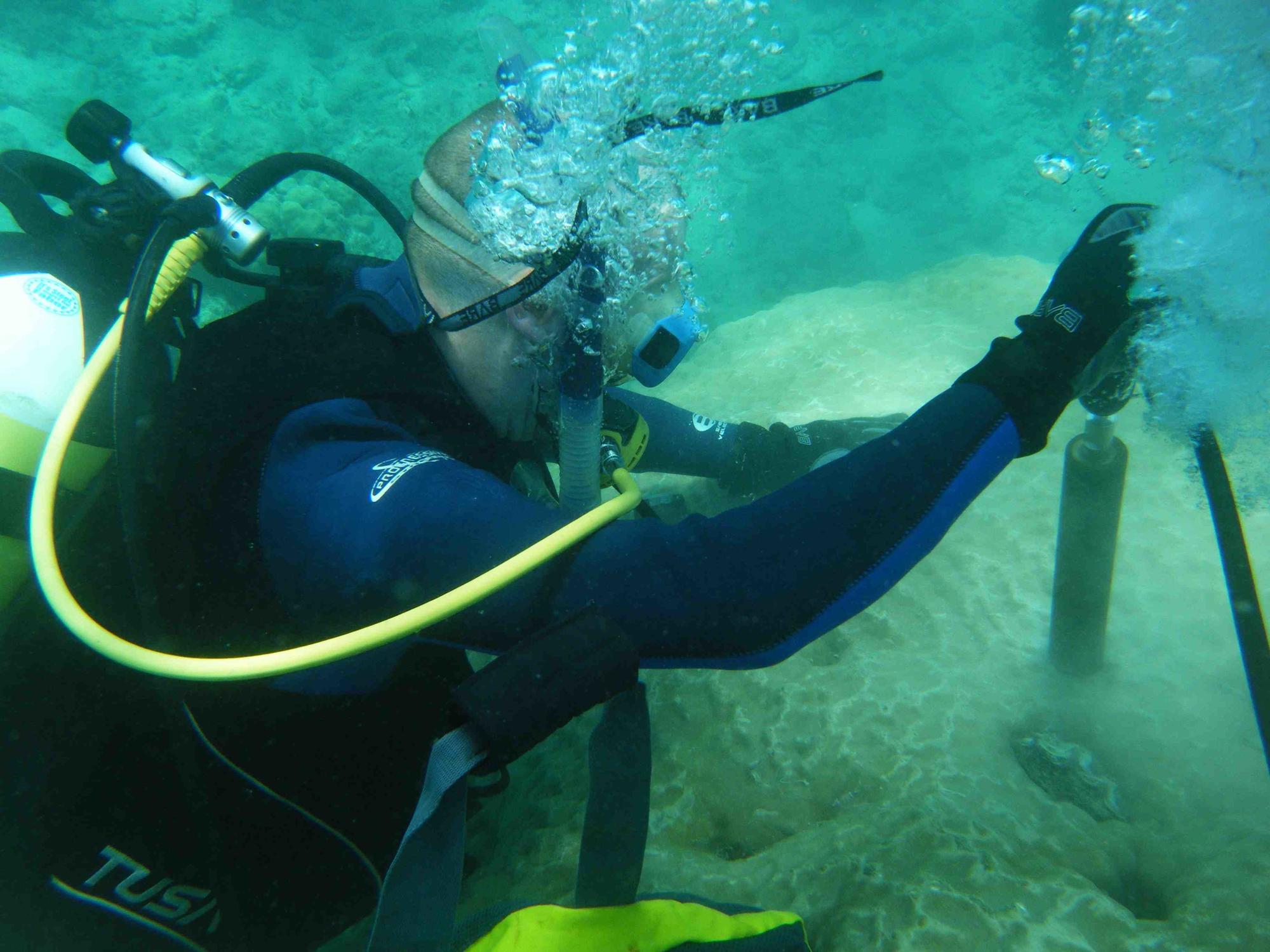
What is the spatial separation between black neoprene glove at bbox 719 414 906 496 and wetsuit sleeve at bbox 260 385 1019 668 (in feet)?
7.33

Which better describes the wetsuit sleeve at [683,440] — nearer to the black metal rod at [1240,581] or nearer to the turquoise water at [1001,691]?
the turquoise water at [1001,691]

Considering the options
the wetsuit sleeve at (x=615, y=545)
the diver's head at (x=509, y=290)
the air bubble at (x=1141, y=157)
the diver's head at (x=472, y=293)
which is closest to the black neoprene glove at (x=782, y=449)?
the air bubble at (x=1141, y=157)

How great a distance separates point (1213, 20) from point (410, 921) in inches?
120

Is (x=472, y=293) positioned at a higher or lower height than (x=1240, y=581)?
higher

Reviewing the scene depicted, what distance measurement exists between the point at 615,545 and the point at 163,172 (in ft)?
5.70

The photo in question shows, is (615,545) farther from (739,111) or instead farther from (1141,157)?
(1141,157)

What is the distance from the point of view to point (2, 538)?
1331mm

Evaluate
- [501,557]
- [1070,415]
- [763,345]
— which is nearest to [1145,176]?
[763,345]

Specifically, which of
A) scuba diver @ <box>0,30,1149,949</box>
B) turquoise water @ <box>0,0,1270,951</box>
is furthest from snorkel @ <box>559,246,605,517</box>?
turquoise water @ <box>0,0,1270,951</box>

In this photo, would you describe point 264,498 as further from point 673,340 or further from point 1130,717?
point 1130,717

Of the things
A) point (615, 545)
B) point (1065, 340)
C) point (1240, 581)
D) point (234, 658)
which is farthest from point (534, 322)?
point (1240, 581)

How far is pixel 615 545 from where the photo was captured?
1303 millimetres

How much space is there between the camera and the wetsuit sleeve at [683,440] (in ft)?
12.3

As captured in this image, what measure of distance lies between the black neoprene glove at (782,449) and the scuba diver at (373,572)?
6.68 ft
